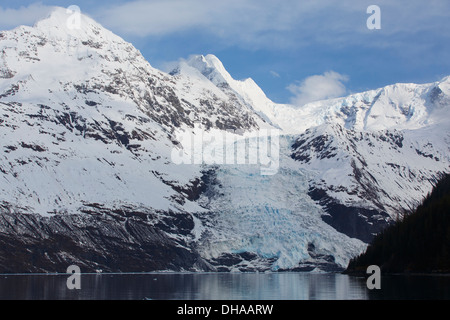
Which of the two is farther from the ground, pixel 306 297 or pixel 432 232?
pixel 432 232

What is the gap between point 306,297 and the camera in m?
146

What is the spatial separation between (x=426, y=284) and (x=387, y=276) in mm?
42140
